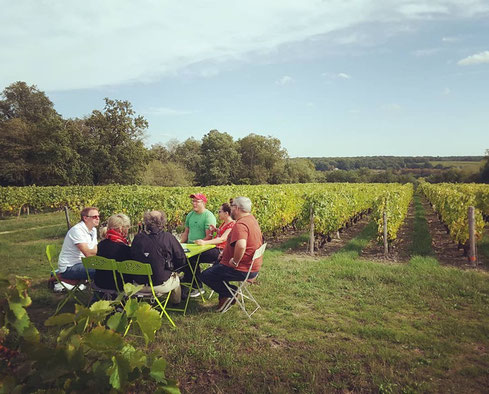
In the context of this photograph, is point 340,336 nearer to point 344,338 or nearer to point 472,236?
point 344,338

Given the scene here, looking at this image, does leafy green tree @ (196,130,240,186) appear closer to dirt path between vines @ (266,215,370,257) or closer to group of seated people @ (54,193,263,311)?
dirt path between vines @ (266,215,370,257)

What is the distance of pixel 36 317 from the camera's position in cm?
441

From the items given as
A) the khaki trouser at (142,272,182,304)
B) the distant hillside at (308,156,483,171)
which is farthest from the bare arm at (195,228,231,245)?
the distant hillside at (308,156,483,171)

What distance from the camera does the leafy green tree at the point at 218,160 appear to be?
52.0 meters

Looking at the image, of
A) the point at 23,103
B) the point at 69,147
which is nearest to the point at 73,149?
the point at 69,147

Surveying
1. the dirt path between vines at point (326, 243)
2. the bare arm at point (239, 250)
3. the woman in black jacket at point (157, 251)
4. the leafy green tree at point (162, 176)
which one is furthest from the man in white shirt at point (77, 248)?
the leafy green tree at point (162, 176)

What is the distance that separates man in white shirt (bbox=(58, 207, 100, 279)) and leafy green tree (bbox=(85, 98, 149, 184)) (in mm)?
30797

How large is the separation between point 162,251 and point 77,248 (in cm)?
151

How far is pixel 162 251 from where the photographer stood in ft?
13.2

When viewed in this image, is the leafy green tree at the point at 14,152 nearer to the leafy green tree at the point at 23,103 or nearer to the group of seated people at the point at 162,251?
the leafy green tree at the point at 23,103

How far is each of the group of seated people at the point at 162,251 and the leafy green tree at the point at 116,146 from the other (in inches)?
1217

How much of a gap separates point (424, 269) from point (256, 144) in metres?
53.0

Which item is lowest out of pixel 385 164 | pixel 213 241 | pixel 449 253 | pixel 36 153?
pixel 449 253

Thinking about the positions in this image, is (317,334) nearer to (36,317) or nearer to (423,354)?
(423,354)
